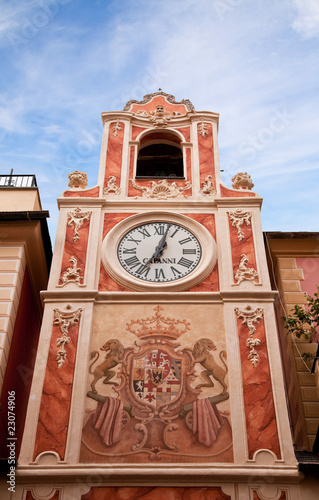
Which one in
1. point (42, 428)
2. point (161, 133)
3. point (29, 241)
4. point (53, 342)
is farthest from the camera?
point (161, 133)

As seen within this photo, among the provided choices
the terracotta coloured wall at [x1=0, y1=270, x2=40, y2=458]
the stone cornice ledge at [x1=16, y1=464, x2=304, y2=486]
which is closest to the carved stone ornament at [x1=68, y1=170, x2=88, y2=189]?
the terracotta coloured wall at [x1=0, y1=270, x2=40, y2=458]

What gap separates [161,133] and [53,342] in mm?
7486

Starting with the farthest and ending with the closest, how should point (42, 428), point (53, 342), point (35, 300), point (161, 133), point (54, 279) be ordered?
point (161, 133) → point (35, 300) → point (54, 279) → point (53, 342) → point (42, 428)

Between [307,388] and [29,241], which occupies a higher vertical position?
[29,241]

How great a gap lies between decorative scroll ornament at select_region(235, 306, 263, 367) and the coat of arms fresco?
20.9 inches

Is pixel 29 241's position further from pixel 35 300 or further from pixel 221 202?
pixel 221 202

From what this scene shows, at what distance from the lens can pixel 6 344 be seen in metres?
12.4

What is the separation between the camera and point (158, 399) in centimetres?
1148

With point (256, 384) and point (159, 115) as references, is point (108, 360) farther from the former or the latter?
point (159, 115)

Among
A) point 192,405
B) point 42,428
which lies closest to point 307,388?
point 192,405

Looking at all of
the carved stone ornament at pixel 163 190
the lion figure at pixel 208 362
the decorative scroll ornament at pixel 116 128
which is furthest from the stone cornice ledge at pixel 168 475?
the decorative scroll ornament at pixel 116 128

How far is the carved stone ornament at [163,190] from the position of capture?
50.4 feet

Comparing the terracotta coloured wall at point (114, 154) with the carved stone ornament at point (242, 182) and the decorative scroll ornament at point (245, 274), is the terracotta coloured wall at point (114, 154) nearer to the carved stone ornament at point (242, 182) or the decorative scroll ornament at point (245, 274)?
the carved stone ornament at point (242, 182)

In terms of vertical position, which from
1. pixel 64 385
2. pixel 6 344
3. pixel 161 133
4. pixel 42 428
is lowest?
pixel 42 428
